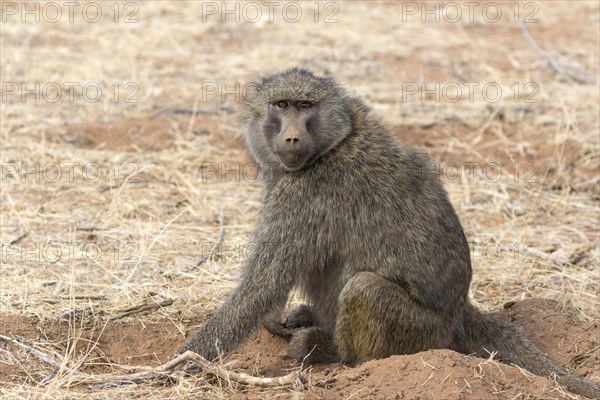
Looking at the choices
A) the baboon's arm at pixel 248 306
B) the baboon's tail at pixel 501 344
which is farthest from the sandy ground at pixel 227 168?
the baboon's tail at pixel 501 344

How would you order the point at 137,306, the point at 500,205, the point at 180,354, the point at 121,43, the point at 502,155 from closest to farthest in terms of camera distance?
1. the point at 180,354
2. the point at 137,306
3. the point at 500,205
4. the point at 502,155
5. the point at 121,43

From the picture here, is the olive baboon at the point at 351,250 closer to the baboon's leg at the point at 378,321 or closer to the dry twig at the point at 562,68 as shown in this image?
the baboon's leg at the point at 378,321

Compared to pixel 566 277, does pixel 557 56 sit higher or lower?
higher

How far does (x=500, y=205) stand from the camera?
20.8 ft

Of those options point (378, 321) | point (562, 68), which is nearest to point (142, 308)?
point (378, 321)

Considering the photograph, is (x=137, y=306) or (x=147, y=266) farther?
(x=147, y=266)

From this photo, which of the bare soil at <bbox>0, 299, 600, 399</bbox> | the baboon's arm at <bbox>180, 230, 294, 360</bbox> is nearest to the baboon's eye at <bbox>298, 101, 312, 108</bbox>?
the baboon's arm at <bbox>180, 230, 294, 360</bbox>

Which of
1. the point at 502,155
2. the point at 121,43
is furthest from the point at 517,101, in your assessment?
the point at 121,43

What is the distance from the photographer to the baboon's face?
412 centimetres

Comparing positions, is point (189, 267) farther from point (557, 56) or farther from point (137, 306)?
point (557, 56)

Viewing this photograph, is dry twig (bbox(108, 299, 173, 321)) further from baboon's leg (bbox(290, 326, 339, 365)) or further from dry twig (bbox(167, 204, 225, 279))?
baboon's leg (bbox(290, 326, 339, 365))

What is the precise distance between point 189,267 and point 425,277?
1675 millimetres

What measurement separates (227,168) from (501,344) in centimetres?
324

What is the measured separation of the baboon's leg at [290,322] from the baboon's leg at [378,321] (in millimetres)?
542
